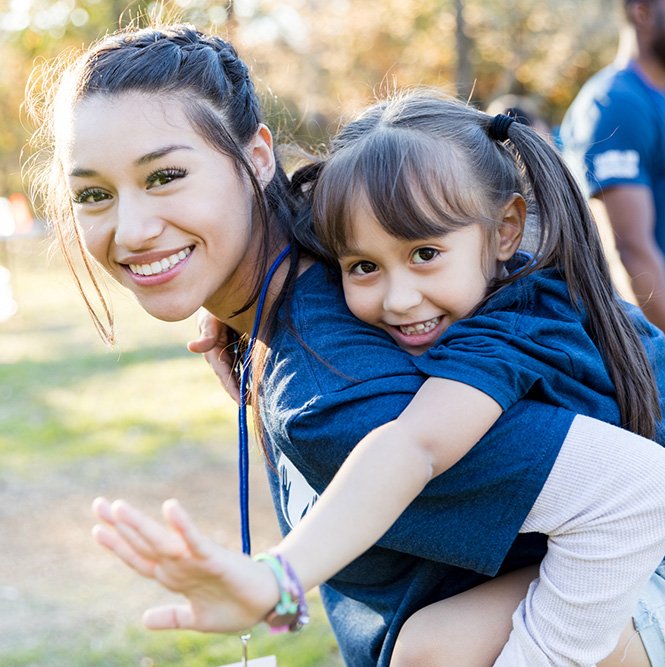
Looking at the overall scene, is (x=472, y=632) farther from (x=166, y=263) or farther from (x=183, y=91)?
(x=183, y=91)

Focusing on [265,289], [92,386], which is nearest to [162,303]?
[265,289]

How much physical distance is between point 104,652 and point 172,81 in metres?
2.69

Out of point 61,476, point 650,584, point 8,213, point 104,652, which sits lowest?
→ point 8,213

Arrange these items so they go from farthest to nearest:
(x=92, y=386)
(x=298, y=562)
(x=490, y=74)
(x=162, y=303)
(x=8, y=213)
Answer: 1. (x=490, y=74)
2. (x=8, y=213)
3. (x=92, y=386)
4. (x=162, y=303)
5. (x=298, y=562)

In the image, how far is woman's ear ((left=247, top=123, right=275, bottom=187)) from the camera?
229 cm

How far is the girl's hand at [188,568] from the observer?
4.28 feet

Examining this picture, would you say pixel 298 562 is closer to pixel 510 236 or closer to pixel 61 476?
pixel 510 236

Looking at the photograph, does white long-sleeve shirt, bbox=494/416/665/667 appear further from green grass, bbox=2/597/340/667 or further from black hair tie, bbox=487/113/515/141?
Result: green grass, bbox=2/597/340/667

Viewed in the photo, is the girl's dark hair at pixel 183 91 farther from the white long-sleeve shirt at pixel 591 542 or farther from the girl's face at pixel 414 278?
the white long-sleeve shirt at pixel 591 542

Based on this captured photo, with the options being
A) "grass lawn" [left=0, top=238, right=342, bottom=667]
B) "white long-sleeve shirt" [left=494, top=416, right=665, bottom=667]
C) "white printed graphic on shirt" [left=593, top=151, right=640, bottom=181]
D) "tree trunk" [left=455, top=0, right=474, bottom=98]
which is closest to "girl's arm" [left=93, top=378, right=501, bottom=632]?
"white long-sleeve shirt" [left=494, top=416, right=665, bottom=667]

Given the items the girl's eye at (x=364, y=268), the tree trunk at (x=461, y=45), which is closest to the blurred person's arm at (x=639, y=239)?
the girl's eye at (x=364, y=268)

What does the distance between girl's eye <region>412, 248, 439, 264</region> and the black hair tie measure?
310 mm

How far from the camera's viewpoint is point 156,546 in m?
1.31

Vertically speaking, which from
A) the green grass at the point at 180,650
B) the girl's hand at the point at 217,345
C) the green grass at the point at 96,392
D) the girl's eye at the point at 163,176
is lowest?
the green grass at the point at 96,392
